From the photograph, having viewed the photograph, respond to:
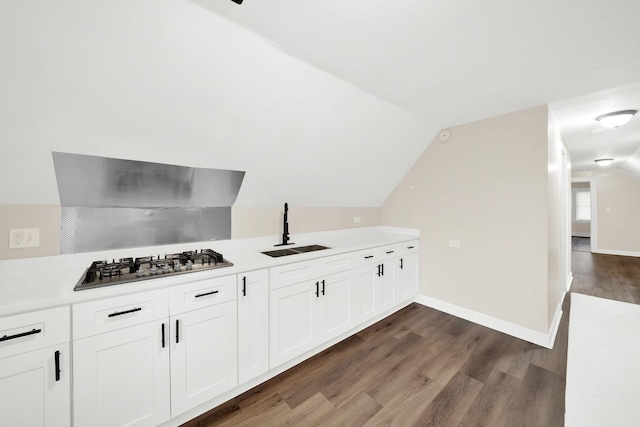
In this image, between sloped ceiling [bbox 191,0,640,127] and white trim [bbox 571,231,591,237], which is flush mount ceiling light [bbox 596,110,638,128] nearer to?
sloped ceiling [bbox 191,0,640,127]

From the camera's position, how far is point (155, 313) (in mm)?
1459

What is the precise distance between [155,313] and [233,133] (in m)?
1.34

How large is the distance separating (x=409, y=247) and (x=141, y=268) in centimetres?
287

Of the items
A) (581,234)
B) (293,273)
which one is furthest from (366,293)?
(581,234)

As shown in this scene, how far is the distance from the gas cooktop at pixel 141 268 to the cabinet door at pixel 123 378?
0.27 meters

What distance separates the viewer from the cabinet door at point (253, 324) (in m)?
1.79

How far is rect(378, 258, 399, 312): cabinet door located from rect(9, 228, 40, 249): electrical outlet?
9.34 ft

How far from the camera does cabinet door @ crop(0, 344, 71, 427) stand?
1107 mm

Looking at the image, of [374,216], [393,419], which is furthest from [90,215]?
[374,216]

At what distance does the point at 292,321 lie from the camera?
2100 mm

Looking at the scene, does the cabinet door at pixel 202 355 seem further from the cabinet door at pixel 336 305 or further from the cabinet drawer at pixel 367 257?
the cabinet drawer at pixel 367 257

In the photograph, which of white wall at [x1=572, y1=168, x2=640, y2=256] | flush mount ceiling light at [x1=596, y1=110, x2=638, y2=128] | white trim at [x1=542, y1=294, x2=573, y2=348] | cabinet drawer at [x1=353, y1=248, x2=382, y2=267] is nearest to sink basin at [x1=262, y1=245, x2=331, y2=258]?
cabinet drawer at [x1=353, y1=248, x2=382, y2=267]

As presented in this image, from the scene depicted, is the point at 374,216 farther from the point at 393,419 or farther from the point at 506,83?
the point at 393,419

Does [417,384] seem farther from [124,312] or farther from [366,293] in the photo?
[124,312]
